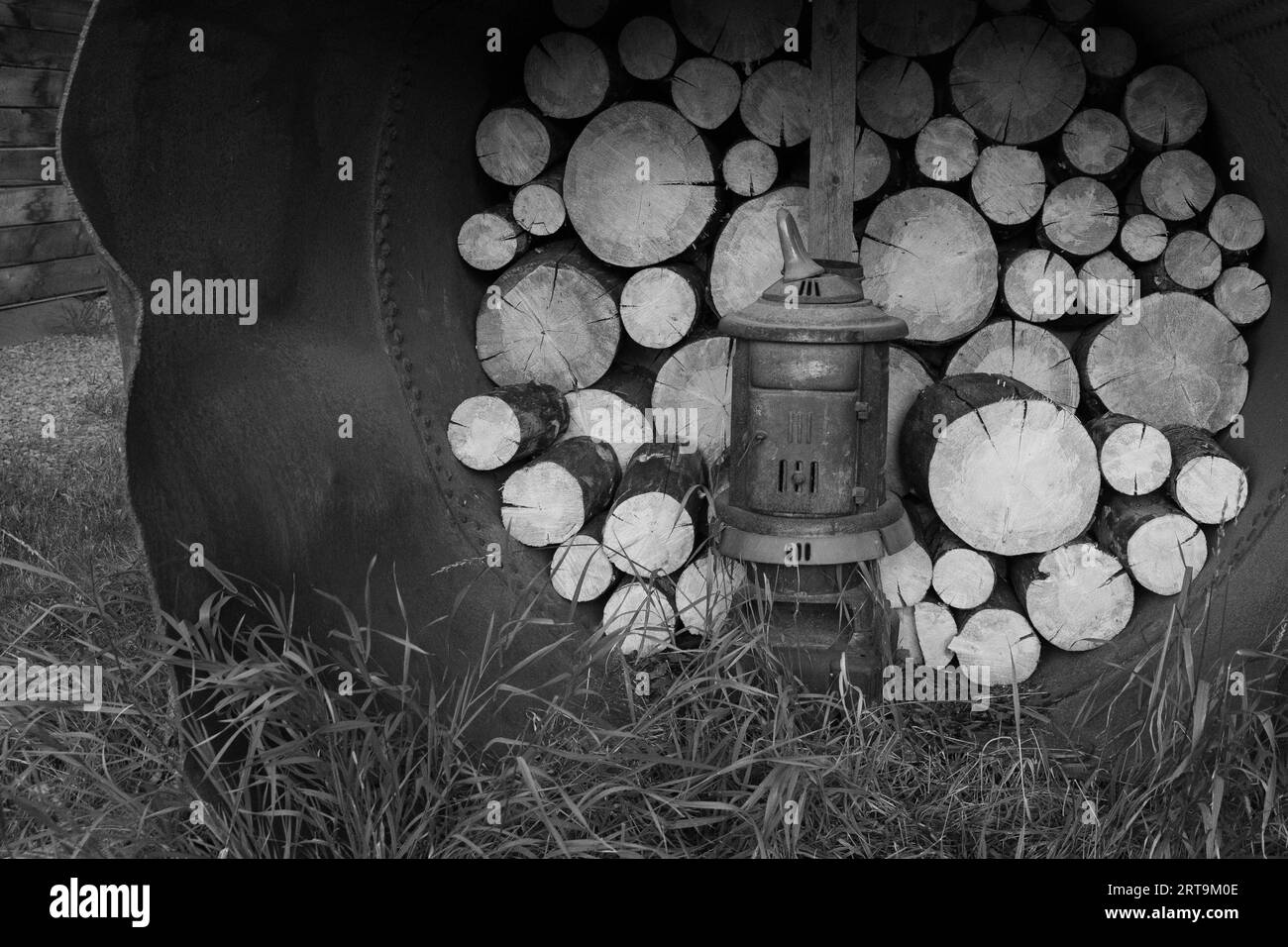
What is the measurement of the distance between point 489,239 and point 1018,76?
1.63 metres

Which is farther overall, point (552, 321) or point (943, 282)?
point (552, 321)

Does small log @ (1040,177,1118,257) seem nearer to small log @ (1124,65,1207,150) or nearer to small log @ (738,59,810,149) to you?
small log @ (1124,65,1207,150)

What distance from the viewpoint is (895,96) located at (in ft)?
11.6

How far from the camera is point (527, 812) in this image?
2498 millimetres

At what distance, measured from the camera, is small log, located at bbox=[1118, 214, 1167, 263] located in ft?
11.6

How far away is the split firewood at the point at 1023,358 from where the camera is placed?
11.8ft

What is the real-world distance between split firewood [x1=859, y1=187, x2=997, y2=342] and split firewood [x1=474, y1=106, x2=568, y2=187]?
1.01m

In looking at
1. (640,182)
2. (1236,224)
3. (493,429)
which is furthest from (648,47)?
(1236,224)

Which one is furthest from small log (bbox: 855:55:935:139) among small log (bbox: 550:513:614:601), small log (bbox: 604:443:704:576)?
small log (bbox: 550:513:614:601)

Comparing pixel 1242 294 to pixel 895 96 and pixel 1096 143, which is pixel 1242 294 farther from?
pixel 895 96

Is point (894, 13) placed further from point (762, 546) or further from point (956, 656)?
point (956, 656)

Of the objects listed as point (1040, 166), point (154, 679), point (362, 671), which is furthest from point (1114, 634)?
point (154, 679)

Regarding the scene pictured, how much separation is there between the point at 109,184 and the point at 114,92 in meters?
0.20

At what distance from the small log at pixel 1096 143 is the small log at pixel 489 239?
5.45 feet
